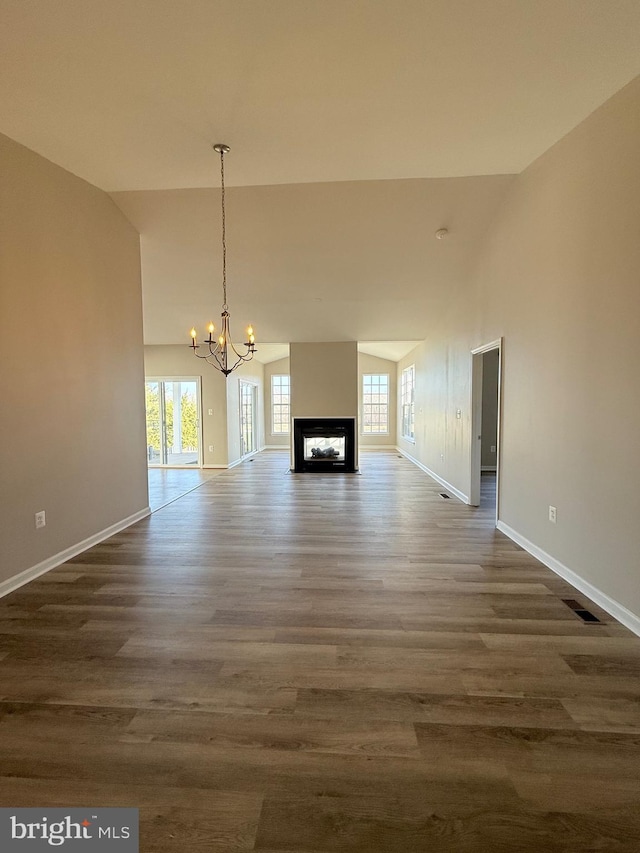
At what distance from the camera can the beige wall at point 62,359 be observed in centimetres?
289

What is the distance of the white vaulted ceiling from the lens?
2.03 metres

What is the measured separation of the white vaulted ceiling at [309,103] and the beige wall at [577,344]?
1.05 feet

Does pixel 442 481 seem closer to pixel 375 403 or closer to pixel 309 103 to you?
pixel 309 103

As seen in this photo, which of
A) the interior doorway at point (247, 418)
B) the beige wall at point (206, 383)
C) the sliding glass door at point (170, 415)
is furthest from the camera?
the interior doorway at point (247, 418)

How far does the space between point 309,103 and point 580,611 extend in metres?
3.66

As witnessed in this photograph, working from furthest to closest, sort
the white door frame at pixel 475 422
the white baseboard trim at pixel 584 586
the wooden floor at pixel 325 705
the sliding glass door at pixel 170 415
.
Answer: the sliding glass door at pixel 170 415
the white door frame at pixel 475 422
the white baseboard trim at pixel 584 586
the wooden floor at pixel 325 705

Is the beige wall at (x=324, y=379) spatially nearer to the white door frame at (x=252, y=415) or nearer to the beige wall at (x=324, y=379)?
the beige wall at (x=324, y=379)

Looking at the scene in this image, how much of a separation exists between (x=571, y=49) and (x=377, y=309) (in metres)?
4.43

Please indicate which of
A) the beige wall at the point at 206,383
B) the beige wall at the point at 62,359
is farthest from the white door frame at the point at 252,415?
the beige wall at the point at 62,359

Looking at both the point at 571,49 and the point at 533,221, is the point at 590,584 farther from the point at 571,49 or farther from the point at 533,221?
the point at 571,49

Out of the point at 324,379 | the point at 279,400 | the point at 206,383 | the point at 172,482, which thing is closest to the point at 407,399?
the point at 324,379

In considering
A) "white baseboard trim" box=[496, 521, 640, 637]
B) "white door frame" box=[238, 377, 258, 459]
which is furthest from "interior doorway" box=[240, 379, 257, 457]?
"white baseboard trim" box=[496, 521, 640, 637]

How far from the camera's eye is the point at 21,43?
214 cm

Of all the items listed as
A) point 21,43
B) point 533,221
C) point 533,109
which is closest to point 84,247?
point 21,43
